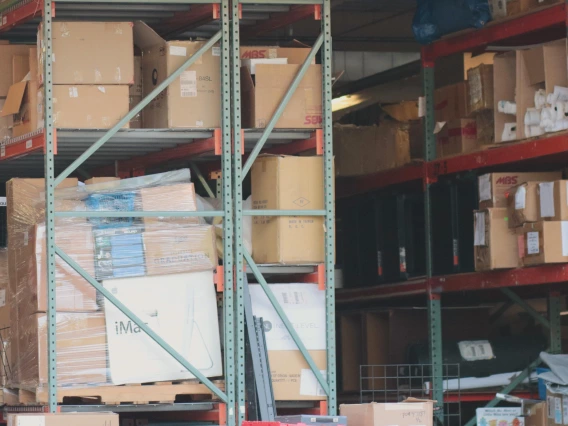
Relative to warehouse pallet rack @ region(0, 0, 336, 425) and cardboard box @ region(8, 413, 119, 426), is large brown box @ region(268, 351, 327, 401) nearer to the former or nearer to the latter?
warehouse pallet rack @ region(0, 0, 336, 425)

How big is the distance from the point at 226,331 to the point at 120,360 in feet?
2.45

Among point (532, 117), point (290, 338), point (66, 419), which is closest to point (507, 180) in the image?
point (532, 117)

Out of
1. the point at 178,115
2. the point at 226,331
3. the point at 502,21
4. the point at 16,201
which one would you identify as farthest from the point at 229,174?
the point at 502,21

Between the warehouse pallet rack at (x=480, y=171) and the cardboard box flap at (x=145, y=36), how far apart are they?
3.05m

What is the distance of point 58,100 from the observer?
27.4 feet

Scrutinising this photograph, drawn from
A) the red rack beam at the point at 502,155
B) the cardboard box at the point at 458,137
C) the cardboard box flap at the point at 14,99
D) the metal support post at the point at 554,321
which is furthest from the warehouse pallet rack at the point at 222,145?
the metal support post at the point at 554,321

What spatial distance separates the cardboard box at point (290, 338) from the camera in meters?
8.61

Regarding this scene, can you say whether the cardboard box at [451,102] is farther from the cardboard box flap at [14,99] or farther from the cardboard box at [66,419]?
the cardboard box at [66,419]

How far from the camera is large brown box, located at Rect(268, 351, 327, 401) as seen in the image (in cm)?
859

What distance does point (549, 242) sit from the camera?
9.21 m

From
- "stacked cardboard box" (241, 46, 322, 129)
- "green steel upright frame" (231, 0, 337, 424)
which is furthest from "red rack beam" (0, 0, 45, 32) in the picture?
"stacked cardboard box" (241, 46, 322, 129)

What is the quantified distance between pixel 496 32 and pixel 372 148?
2.44 m

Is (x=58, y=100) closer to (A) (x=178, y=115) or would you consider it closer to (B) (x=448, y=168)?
(A) (x=178, y=115)

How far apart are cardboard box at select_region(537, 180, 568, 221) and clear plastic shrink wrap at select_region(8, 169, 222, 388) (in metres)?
2.62
